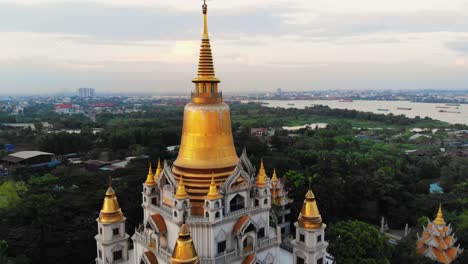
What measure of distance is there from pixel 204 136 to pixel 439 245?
22339mm

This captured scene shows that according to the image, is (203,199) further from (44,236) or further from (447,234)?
(447,234)

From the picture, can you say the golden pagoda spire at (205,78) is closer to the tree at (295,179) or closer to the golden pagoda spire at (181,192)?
the golden pagoda spire at (181,192)

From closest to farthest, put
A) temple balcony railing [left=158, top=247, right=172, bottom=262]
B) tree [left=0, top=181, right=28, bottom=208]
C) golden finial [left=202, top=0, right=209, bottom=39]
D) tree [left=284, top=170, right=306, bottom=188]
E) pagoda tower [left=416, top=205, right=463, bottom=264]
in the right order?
temple balcony railing [left=158, top=247, right=172, bottom=262]
golden finial [left=202, top=0, right=209, bottom=39]
pagoda tower [left=416, top=205, right=463, bottom=264]
tree [left=0, top=181, right=28, bottom=208]
tree [left=284, top=170, right=306, bottom=188]

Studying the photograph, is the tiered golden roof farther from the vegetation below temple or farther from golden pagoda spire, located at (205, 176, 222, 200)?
the vegetation below temple

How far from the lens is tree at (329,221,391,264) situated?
25344 millimetres

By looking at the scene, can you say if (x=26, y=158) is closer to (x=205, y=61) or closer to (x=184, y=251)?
(x=205, y=61)

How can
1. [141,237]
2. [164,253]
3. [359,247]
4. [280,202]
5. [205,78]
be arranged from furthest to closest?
[280,202], [359,247], [141,237], [205,78], [164,253]

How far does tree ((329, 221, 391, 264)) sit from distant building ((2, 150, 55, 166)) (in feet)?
175

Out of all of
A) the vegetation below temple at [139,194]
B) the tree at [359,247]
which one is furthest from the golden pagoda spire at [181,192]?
the vegetation below temple at [139,194]

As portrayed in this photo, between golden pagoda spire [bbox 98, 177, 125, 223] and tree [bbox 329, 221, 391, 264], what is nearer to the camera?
golden pagoda spire [bbox 98, 177, 125, 223]

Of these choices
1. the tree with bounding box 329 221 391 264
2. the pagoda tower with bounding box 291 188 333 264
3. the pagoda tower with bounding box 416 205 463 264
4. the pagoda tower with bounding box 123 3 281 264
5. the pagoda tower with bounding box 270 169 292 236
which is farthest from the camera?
the pagoda tower with bounding box 270 169 292 236

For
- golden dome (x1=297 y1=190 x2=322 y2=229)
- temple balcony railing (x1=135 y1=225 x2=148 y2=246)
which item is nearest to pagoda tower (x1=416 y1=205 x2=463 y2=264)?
golden dome (x1=297 y1=190 x2=322 y2=229)

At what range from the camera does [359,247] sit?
2544 cm

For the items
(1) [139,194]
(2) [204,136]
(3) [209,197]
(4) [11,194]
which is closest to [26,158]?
(4) [11,194]
